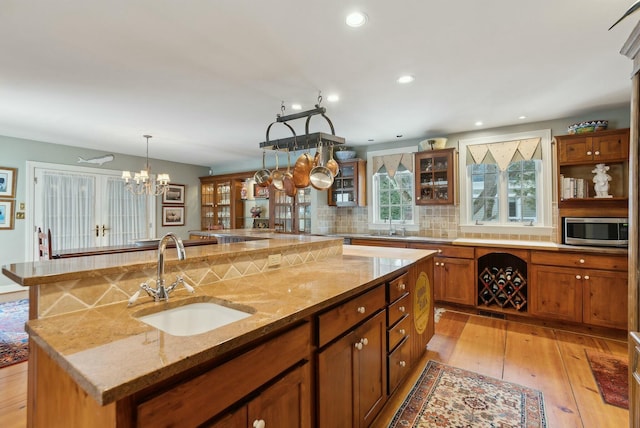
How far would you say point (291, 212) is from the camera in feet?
19.3

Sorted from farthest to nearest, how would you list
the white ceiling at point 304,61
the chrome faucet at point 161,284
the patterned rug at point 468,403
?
the patterned rug at point 468,403
the white ceiling at point 304,61
the chrome faucet at point 161,284

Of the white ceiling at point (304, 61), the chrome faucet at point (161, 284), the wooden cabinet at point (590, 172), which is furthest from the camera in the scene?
the wooden cabinet at point (590, 172)

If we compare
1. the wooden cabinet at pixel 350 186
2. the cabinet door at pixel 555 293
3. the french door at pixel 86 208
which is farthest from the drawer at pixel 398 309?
the french door at pixel 86 208

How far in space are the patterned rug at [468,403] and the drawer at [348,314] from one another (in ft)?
2.55

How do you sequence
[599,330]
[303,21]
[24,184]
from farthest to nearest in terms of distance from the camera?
[24,184] < [599,330] < [303,21]

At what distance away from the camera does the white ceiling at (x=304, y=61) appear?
180 centimetres

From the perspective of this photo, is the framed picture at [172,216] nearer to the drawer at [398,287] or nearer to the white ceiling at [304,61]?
the white ceiling at [304,61]

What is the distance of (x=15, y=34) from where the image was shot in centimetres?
199

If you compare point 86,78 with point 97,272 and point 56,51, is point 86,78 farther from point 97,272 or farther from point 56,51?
point 97,272

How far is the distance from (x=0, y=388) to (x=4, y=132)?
396cm

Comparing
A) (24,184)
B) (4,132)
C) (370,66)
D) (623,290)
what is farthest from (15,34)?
(623,290)

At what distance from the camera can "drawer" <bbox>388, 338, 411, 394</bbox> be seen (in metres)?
2.03

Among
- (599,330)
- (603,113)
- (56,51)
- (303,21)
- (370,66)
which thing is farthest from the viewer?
(603,113)

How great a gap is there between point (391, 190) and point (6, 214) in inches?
234
